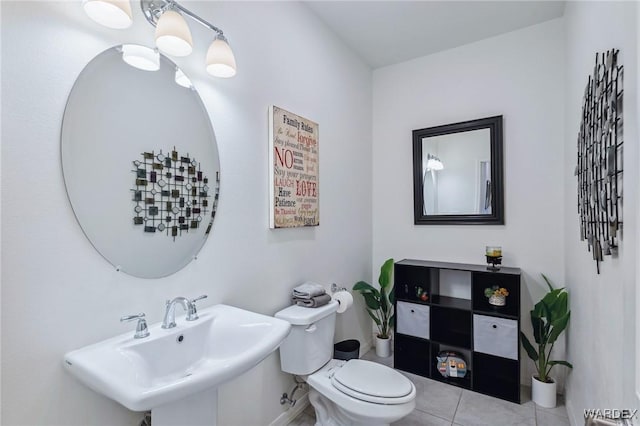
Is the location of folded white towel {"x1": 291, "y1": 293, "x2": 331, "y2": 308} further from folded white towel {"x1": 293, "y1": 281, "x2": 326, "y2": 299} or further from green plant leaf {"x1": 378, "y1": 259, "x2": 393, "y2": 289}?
green plant leaf {"x1": 378, "y1": 259, "x2": 393, "y2": 289}

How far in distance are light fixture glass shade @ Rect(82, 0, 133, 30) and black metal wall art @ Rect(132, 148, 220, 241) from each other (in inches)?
17.3

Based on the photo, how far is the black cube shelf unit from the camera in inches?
85.4

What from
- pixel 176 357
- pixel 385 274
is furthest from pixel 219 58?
pixel 385 274

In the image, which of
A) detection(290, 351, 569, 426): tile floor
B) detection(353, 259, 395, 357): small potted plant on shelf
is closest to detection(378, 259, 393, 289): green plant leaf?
detection(353, 259, 395, 357): small potted plant on shelf

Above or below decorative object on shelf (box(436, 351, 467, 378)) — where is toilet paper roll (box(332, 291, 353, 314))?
above

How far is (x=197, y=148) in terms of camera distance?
1.41 meters

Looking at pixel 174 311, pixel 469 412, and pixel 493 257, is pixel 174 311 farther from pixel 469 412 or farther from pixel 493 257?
pixel 493 257

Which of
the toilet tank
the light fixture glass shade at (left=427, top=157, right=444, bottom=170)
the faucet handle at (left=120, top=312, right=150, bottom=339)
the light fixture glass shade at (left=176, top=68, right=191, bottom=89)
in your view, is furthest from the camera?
the light fixture glass shade at (left=427, top=157, right=444, bottom=170)

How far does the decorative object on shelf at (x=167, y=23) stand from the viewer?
3.23 ft

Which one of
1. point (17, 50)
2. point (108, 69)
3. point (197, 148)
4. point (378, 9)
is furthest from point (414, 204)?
point (17, 50)

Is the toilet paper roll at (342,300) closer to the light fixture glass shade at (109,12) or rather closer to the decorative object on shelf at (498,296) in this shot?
the decorative object on shelf at (498,296)

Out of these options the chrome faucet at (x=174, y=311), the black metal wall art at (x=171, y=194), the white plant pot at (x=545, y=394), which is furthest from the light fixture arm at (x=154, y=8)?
the white plant pot at (x=545, y=394)

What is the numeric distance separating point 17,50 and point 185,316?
104 cm

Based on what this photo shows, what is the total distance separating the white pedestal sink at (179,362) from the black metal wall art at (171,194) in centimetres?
40
